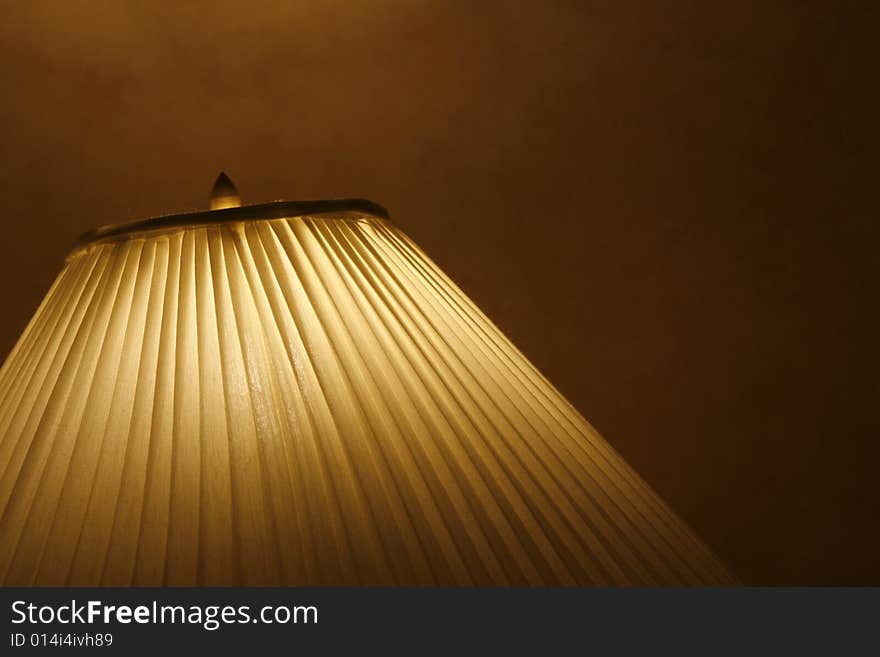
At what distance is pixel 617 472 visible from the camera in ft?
1.82

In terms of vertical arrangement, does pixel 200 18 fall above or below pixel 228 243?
above

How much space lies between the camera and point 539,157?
94cm

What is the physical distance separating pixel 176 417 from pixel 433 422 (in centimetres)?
13

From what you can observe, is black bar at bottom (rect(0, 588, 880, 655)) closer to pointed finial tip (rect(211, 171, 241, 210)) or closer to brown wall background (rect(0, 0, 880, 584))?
pointed finial tip (rect(211, 171, 241, 210))

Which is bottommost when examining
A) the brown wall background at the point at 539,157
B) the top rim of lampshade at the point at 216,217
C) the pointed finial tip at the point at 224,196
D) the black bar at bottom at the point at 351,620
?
the black bar at bottom at the point at 351,620

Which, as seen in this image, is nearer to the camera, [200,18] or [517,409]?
[517,409]

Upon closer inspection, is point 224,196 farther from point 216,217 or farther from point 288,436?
point 288,436

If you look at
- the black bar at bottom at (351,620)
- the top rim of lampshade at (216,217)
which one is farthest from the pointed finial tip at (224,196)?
the black bar at bottom at (351,620)

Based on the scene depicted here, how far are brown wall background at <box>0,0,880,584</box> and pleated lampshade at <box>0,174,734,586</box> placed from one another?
1.22 feet

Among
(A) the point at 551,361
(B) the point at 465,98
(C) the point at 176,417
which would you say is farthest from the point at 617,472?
(B) the point at 465,98

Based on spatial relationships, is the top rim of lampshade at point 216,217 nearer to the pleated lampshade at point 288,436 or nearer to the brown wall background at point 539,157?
the pleated lampshade at point 288,436

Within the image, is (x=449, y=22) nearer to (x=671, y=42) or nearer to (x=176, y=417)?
(x=671, y=42)

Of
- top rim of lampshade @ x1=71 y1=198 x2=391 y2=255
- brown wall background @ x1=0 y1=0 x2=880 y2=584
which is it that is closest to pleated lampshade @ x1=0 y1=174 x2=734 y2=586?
top rim of lampshade @ x1=71 y1=198 x2=391 y2=255

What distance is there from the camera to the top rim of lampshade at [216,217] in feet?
1.71
